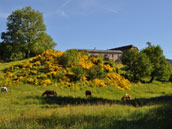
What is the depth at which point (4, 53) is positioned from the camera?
49812mm

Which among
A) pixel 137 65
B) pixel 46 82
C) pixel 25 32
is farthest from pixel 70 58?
pixel 25 32

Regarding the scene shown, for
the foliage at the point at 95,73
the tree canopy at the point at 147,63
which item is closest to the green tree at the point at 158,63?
the tree canopy at the point at 147,63

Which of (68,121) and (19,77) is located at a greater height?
(19,77)

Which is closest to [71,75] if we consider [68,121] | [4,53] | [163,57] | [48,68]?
[48,68]

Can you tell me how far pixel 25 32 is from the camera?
47.2 metres

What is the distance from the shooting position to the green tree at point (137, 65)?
33.8 meters

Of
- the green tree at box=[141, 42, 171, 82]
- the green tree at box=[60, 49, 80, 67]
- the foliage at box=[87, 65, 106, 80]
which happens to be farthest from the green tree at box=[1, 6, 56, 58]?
the green tree at box=[141, 42, 171, 82]

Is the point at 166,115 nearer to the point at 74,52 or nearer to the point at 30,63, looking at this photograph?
the point at 74,52

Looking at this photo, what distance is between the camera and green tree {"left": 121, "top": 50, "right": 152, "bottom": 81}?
33.8 metres

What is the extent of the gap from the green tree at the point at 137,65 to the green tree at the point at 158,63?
347 centimetres

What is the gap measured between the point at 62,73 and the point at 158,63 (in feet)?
77.9

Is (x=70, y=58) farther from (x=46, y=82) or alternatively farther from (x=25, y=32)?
(x=25, y=32)

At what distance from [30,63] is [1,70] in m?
5.19

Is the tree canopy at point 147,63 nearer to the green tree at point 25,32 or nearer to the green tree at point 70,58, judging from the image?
the green tree at point 70,58
